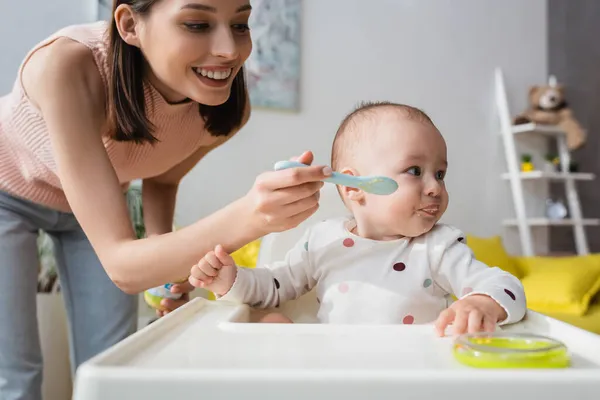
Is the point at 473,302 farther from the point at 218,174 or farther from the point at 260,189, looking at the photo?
the point at 218,174

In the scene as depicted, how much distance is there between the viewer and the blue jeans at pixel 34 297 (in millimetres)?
1132

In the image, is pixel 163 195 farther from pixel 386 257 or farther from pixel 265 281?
pixel 386 257

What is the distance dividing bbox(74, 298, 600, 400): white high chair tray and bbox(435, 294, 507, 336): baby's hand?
0.02 meters

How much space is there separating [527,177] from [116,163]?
2.51 metres

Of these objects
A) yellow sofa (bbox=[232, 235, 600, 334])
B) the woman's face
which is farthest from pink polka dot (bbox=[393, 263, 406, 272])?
yellow sofa (bbox=[232, 235, 600, 334])

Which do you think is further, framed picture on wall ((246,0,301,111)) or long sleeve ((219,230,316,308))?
framed picture on wall ((246,0,301,111))

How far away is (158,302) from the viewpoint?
1085 millimetres

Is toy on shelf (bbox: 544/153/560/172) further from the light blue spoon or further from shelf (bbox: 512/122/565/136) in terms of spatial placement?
the light blue spoon

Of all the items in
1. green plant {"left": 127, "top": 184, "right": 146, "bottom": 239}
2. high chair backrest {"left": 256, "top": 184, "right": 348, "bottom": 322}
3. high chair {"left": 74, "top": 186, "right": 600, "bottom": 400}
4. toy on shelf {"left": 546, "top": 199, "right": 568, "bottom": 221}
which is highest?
high chair {"left": 74, "top": 186, "right": 600, "bottom": 400}

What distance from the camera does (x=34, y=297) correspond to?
120cm

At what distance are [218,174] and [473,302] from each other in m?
2.07

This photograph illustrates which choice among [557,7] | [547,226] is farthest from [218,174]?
[557,7]

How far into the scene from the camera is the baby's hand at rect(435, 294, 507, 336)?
0.60 meters

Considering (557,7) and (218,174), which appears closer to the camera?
(218,174)
